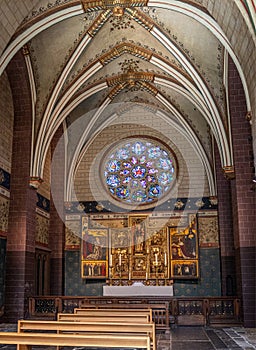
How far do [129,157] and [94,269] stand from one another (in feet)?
17.7

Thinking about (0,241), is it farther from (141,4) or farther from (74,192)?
(141,4)

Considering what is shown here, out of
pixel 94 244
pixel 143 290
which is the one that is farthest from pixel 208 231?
pixel 94 244

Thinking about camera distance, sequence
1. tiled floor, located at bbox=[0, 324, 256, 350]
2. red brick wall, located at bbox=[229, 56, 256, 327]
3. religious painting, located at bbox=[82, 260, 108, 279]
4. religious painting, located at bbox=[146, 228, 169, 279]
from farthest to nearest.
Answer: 1. religious painting, located at bbox=[82, 260, 108, 279]
2. religious painting, located at bbox=[146, 228, 169, 279]
3. red brick wall, located at bbox=[229, 56, 256, 327]
4. tiled floor, located at bbox=[0, 324, 256, 350]

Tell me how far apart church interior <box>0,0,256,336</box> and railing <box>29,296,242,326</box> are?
0.15 feet

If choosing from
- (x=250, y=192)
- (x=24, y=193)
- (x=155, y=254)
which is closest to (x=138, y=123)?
(x=155, y=254)

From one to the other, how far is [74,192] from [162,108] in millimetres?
5530

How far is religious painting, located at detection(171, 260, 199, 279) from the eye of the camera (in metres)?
17.2

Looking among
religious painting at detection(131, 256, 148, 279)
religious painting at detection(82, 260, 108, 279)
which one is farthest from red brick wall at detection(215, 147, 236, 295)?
religious painting at detection(82, 260, 108, 279)

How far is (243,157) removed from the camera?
12289 mm

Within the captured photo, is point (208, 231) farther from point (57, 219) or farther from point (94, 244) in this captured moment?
point (57, 219)

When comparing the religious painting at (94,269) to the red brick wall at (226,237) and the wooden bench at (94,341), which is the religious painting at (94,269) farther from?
the wooden bench at (94,341)

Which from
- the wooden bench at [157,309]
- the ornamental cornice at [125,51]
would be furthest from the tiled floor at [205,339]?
the ornamental cornice at [125,51]

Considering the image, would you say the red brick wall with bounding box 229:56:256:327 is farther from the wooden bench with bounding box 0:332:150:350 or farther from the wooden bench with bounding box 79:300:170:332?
the wooden bench with bounding box 0:332:150:350

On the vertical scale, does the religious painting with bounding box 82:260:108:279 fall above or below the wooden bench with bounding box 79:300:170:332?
above
